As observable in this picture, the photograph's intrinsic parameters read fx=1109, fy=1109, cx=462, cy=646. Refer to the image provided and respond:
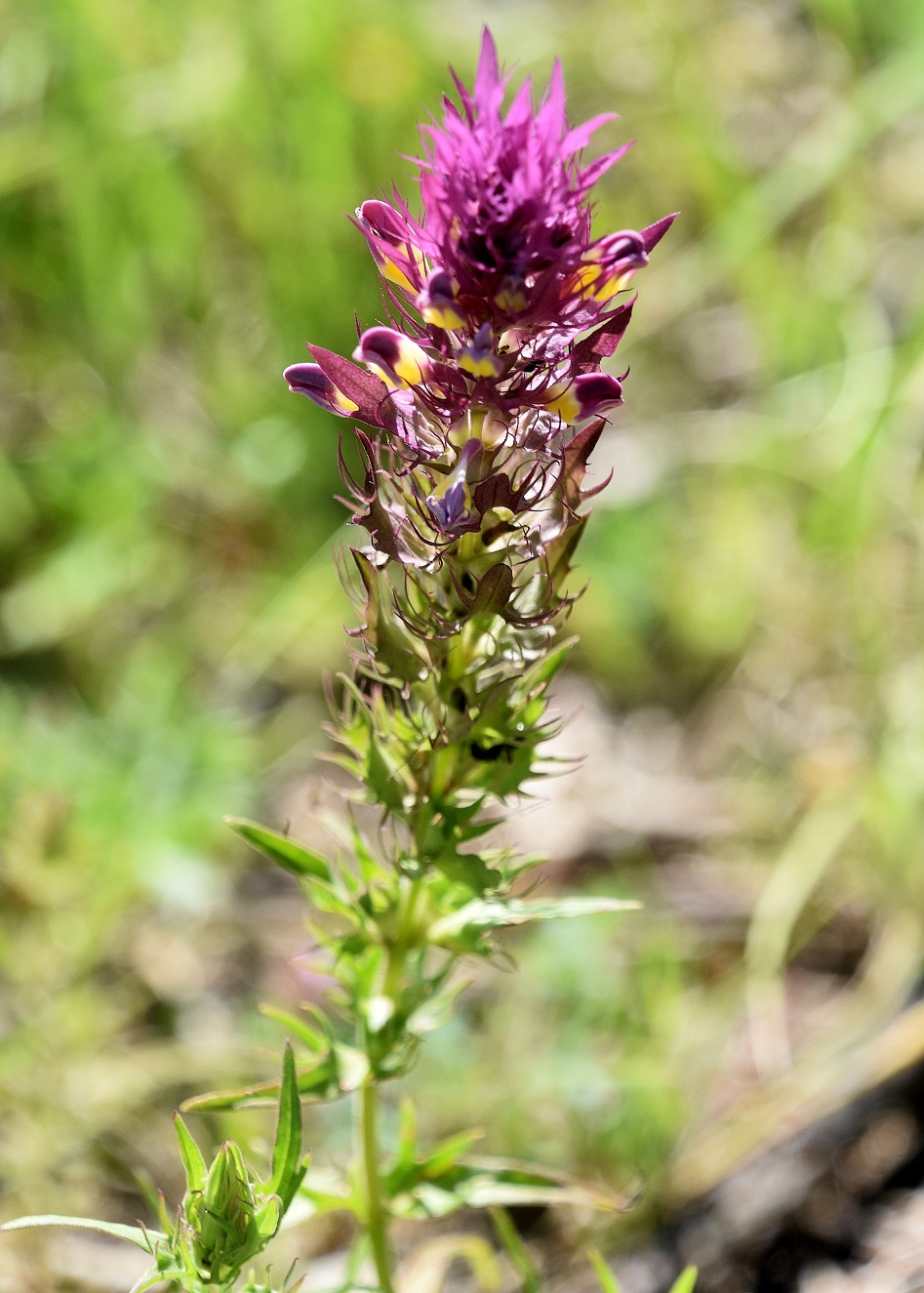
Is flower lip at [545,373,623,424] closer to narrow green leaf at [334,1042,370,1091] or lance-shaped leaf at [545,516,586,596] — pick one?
lance-shaped leaf at [545,516,586,596]

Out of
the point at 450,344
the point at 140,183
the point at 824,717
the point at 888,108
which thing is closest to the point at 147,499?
the point at 140,183

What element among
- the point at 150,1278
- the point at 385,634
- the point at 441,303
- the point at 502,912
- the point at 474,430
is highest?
the point at 441,303

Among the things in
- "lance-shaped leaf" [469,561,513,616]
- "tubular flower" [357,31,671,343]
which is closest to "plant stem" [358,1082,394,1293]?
"lance-shaped leaf" [469,561,513,616]

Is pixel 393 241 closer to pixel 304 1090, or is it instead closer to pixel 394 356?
pixel 394 356

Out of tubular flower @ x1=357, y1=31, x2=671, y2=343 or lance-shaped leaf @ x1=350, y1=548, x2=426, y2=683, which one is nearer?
tubular flower @ x1=357, y1=31, x2=671, y2=343

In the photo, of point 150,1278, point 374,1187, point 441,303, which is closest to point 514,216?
point 441,303

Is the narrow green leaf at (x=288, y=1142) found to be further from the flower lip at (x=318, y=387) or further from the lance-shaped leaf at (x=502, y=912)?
the flower lip at (x=318, y=387)
